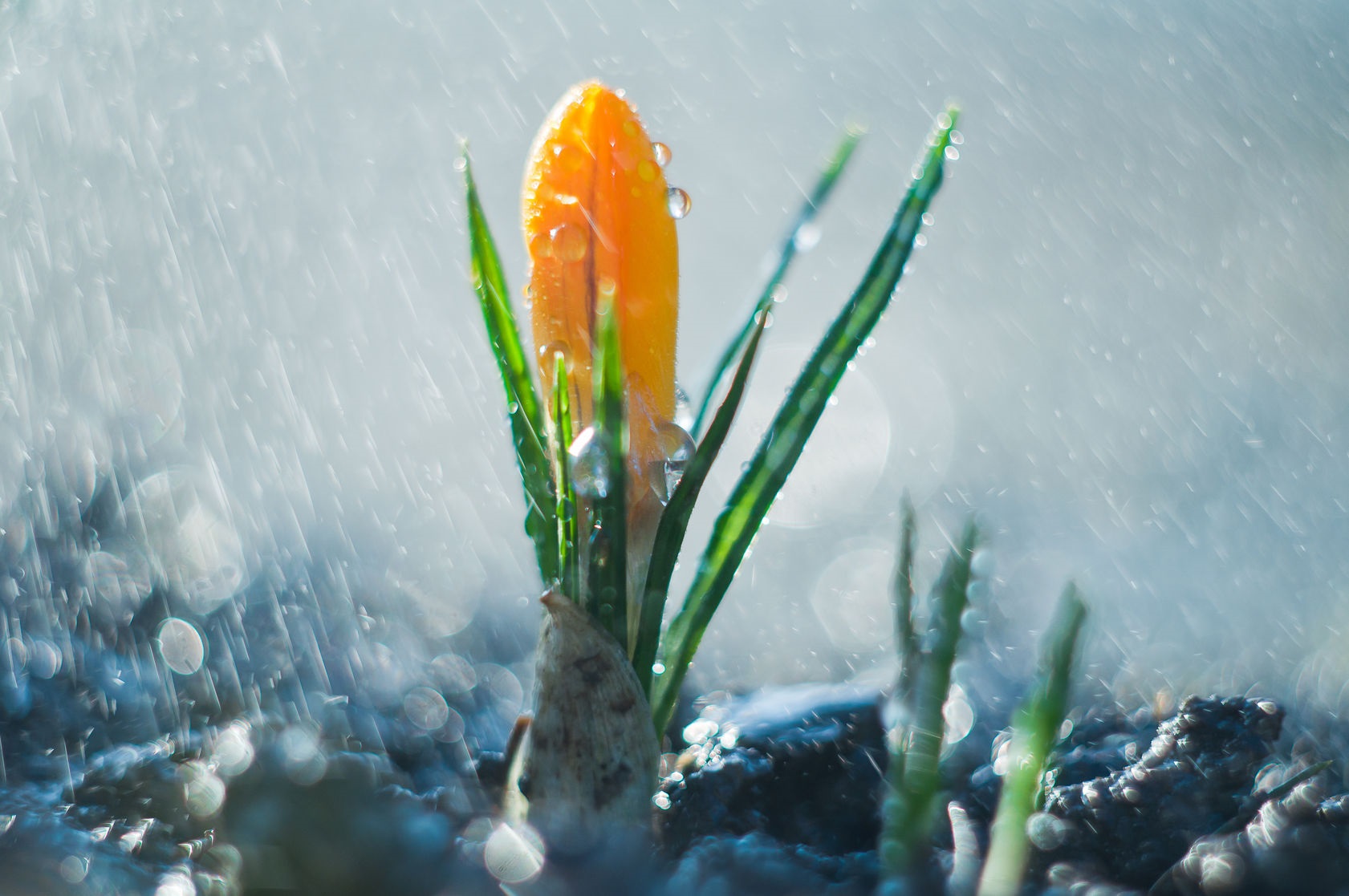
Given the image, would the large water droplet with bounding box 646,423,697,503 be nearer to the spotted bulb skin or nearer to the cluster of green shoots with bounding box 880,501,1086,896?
the spotted bulb skin

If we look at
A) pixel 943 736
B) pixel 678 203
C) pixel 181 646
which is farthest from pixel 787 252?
pixel 181 646

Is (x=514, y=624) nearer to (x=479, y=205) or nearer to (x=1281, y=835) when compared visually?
→ (x=479, y=205)

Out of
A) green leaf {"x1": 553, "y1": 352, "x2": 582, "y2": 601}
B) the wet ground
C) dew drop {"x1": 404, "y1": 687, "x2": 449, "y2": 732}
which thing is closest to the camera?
the wet ground

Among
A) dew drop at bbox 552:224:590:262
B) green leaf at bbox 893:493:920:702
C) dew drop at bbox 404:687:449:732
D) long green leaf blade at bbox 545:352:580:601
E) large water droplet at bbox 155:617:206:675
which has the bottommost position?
large water droplet at bbox 155:617:206:675

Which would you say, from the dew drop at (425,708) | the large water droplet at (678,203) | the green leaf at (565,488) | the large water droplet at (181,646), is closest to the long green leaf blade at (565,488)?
the green leaf at (565,488)

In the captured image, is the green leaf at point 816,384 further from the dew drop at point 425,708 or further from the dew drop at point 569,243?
the dew drop at point 425,708

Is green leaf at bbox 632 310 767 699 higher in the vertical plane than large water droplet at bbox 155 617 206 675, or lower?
higher

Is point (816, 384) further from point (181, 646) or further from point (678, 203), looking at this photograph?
point (181, 646)

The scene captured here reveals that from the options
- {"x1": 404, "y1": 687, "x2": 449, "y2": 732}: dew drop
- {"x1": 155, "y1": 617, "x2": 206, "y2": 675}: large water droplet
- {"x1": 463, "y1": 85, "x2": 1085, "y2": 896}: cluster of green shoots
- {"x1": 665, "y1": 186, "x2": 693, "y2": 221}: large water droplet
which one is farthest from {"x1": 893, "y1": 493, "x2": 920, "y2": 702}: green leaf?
{"x1": 155, "y1": 617, "x2": 206, "y2": 675}: large water droplet
